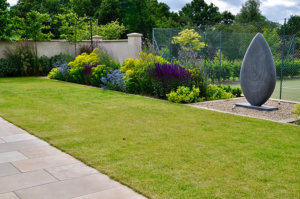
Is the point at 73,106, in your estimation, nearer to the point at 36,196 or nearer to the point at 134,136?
the point at 134,136

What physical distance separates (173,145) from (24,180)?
2.31 meters

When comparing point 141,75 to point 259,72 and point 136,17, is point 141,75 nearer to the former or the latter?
point 259,72

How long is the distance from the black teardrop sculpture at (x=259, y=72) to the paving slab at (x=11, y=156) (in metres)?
5.81

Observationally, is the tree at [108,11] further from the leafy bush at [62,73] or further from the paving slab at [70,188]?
the paving slab at [70,188]

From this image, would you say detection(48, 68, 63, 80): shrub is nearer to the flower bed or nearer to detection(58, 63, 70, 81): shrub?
detection(58, 63, 70, 81): shrub

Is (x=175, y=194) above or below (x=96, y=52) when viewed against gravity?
below

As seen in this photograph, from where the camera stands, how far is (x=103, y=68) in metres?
13.0

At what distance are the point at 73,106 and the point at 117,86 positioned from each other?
132 inches

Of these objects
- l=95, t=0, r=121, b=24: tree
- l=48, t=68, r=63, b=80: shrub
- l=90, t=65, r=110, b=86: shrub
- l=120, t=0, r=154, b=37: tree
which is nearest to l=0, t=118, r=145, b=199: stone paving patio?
l=90, t=65, r=110, b=86: shrub

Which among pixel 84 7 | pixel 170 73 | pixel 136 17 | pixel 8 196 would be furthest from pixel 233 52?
pixel 84 7

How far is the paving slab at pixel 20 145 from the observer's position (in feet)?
17.0

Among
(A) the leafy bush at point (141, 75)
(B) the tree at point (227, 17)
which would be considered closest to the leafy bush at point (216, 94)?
(A) the leafy bush at point (141, 75)

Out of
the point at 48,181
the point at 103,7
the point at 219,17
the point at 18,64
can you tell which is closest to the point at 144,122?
the point at 48,181

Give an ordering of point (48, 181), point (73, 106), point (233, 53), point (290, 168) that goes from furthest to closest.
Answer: point (233, 53) → point (73, 106) → point (290, 168) → point (48, 181)
